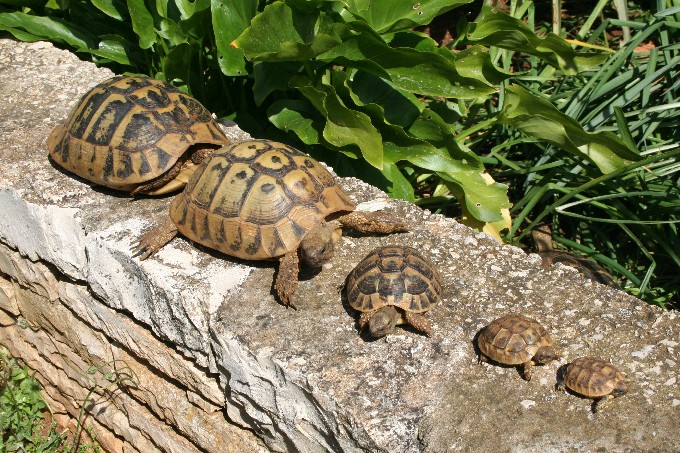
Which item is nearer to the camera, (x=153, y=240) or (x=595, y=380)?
(x=595, y=380)

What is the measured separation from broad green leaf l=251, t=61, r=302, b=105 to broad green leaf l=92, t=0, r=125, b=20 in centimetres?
108

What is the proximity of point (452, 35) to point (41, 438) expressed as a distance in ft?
11.9

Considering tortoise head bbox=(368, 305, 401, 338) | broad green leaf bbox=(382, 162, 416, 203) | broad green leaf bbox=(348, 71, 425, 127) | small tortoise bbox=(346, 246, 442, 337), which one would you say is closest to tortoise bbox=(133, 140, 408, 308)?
small tortoise bbox=(346, 246, 442, 337)

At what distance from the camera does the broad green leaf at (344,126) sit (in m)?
3.57

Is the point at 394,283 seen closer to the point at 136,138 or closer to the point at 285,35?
the point at 136,138

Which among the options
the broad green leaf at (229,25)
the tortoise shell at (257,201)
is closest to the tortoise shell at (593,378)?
the tortoise shell at (257,201)

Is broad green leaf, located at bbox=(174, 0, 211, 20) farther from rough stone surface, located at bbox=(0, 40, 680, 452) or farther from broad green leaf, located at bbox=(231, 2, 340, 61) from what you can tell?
rough stone surface, located at bbox=(0, 40, 680, 452)

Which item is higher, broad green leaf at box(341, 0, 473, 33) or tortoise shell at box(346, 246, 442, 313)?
broad green leaf at box(341, 0, 473, 33)

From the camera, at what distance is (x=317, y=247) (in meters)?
2.87

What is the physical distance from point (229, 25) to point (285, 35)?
416 millimetres

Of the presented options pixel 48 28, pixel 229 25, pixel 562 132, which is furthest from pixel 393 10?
pixel 48 28

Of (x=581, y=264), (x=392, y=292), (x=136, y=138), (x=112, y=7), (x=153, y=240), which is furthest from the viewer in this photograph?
(x=112, y=7)

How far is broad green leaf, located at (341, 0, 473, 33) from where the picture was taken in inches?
151

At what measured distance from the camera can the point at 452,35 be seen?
5.42 m
